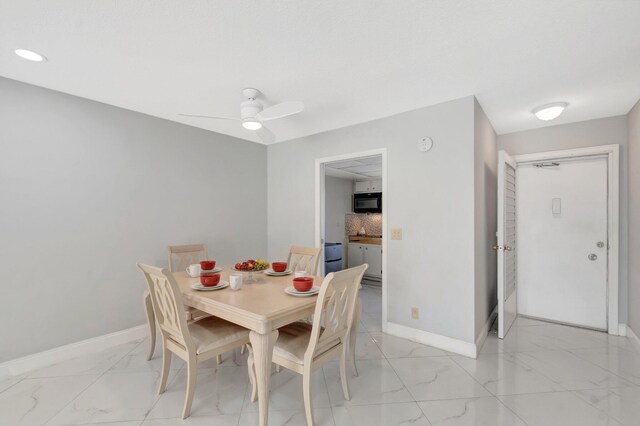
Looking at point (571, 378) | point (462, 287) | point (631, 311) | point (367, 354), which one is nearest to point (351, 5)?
point (462, 287)

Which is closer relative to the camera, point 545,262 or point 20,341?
point 20,341

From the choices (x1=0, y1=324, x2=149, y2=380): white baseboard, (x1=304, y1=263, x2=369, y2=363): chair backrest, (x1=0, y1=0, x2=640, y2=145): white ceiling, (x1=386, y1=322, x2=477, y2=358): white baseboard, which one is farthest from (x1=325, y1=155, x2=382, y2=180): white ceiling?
(x1=0, y1=324, x2=149, y2=380): white baseboard

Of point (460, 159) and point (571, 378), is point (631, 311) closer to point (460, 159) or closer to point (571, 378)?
point (571, 378)

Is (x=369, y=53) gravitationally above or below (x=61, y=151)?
above

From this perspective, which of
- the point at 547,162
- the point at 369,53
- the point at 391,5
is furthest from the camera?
the point at 547,162

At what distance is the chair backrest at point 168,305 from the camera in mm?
1722

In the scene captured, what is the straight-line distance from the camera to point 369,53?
190 cm

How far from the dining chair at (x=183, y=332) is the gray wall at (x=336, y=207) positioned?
3847 millimetres

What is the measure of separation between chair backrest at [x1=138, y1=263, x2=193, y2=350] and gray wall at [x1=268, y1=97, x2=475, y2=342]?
81.4 inches

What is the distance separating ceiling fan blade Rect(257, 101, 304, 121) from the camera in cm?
205

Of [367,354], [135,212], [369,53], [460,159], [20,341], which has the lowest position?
[367,354]

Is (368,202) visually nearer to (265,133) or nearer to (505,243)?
(505,243)

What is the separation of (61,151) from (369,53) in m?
2.72

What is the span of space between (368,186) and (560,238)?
3517mm
